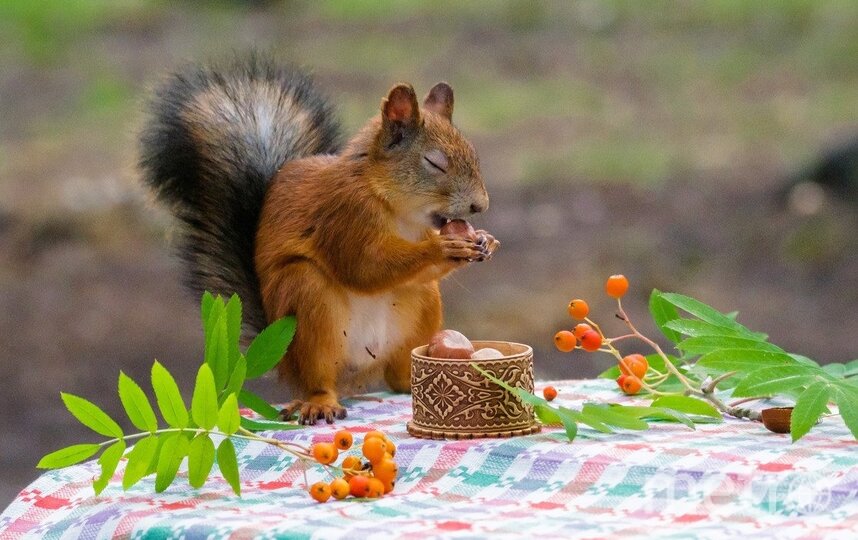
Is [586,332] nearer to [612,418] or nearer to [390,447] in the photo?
[612,418]

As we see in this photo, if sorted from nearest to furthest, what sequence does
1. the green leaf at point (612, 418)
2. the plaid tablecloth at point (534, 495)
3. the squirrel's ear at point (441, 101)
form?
the plaid tablecloth at point (534, 495) < the green leaf at point (612, 418) < the squirrel's ear at point (441, 101)

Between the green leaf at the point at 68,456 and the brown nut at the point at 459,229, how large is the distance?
527 mm

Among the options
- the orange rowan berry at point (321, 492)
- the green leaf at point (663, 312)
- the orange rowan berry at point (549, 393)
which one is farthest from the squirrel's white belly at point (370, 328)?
the orange rowan berry at point (321, 492)

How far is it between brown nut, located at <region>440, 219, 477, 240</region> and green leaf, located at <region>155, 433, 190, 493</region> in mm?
463

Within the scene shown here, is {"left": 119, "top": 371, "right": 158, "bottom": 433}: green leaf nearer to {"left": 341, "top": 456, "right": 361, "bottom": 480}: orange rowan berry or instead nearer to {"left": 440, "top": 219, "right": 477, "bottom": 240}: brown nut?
{"left": 341, "top": 456, "right": 361, "bottom": 480}: orange rowan berry

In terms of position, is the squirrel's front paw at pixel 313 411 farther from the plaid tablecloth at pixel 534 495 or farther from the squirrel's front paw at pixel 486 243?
the squirrel's front paw at pixel 486 243

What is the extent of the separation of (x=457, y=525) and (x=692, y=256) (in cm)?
358

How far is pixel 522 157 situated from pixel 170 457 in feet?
12.7

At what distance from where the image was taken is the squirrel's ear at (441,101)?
5.54 feet

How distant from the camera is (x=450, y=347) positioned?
1417 mm

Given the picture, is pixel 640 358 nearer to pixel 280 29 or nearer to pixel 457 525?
pixel 457 525

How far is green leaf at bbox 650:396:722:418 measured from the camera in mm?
1431

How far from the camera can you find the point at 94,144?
496 cm

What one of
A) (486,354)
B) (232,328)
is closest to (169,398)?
(232,328)
